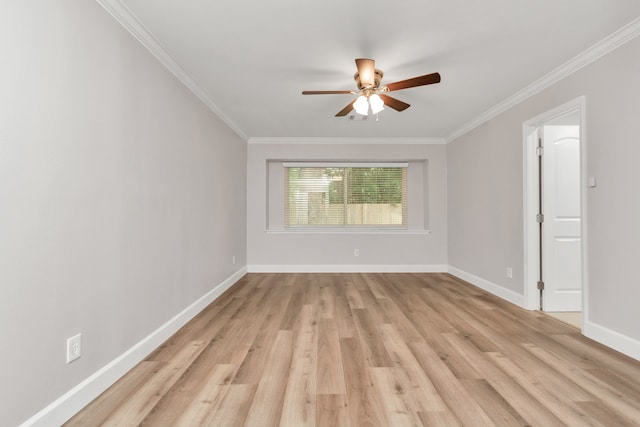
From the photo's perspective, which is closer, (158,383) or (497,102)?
(158,383)

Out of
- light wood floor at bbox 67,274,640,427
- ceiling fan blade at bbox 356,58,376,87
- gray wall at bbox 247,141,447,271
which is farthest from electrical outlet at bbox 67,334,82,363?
gray wall at bbox 247,141,447,271

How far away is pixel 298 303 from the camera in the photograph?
366cm

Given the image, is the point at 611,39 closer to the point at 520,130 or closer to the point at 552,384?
the point at 520,130

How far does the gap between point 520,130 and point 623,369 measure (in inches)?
96.6

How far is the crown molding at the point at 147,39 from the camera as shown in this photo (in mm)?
1944

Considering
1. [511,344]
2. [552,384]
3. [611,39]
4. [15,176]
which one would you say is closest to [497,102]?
[611,39]

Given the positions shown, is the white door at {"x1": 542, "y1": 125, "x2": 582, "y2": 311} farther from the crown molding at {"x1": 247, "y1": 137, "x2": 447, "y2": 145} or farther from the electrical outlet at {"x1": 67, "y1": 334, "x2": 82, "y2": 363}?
the electrical outlet at {"x1": 67, "y1": 334, "x2": 82, "y2": 363}

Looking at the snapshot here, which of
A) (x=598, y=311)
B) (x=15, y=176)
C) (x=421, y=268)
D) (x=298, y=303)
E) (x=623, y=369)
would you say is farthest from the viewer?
(x=421, y=268)

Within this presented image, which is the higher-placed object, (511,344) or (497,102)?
(497,102)

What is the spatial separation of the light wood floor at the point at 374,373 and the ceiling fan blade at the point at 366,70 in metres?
2.07

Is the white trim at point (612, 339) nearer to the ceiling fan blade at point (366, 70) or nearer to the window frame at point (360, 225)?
the ceiling fan blade at point (366, 70)

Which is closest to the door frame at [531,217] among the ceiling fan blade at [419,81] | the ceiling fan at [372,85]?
the ceiling fan at [372,85]

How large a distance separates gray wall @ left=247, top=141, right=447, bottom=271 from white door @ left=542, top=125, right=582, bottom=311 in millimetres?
2223

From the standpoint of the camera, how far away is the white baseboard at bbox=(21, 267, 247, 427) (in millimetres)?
1477
